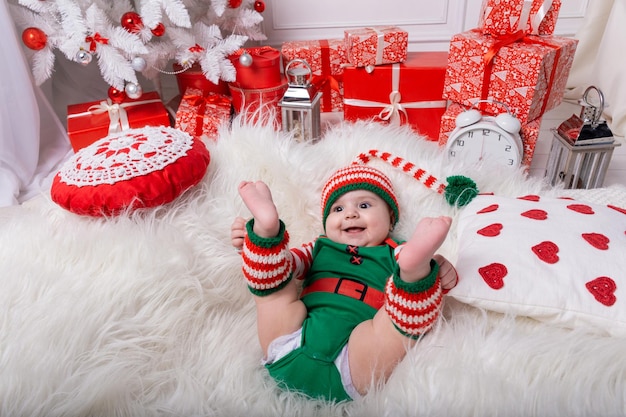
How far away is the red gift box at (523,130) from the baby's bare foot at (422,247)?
0.79 meters

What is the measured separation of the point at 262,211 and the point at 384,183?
340mm

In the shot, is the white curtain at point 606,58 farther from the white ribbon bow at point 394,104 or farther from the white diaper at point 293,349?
the white diaper at point 293,349

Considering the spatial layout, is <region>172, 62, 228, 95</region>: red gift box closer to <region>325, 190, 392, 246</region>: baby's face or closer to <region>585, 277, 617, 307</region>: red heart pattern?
<region>325, 190, 392, 246</region>: baby's face

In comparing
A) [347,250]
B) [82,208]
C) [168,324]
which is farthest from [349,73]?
[168,324]

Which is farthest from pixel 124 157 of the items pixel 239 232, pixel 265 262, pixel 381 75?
pixel 381 75

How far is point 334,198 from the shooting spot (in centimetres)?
98

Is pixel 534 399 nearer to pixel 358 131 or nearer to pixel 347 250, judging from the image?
pixel 347 250

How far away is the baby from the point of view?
698mm

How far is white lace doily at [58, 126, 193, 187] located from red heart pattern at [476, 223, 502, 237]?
70 cm

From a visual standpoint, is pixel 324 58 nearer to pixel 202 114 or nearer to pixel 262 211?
pixel 202 114

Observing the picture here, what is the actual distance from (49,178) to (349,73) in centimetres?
103

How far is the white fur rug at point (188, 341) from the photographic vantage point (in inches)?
25.1

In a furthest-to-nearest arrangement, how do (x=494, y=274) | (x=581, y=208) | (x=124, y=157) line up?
(x=124, y=157), (x=581, y=208), (x=494, y=274)

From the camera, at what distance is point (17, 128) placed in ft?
4.72
